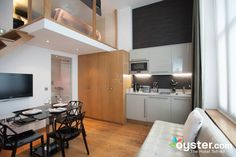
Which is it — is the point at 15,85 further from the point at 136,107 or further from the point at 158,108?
the point at 158,108

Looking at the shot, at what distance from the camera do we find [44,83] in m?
3.49

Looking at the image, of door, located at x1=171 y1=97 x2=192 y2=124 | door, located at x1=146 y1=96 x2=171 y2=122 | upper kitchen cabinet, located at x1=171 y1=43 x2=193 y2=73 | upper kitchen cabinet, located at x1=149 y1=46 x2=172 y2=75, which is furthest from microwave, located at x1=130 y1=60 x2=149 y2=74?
door, located at x1=171 y1=97 x2=192 y2=124

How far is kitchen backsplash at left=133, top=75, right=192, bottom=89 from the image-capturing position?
138 inches

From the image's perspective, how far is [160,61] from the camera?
3.56m

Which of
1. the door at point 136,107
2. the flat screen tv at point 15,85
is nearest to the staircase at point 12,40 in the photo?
the flat screen tv at point 15,85

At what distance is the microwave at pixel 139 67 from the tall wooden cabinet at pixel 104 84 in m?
0.21

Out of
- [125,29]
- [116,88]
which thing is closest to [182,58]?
[116,88]

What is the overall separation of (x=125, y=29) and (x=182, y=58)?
2.20m

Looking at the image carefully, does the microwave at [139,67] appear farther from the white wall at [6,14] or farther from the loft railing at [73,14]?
the white wall at [6,14]

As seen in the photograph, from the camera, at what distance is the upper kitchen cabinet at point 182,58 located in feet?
10.6

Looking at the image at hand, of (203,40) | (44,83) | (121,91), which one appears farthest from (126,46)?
(44,83)

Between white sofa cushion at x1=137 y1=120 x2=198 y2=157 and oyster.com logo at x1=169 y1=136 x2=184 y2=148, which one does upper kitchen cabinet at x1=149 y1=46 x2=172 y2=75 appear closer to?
white sofa cushion at x1=137 y1=120 x2=198 y2=157

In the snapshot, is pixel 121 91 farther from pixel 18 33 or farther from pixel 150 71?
pixel 18 33

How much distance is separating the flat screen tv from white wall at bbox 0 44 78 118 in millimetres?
149
